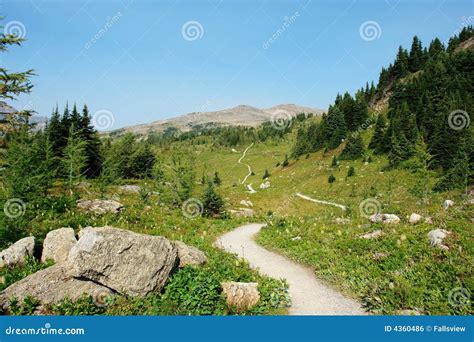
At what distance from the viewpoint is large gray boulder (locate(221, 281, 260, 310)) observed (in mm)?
11347

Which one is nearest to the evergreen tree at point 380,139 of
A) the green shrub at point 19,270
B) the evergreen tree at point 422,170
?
the evergreen tree at point 422,170

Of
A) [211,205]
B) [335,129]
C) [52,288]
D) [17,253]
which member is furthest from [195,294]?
[335,129]

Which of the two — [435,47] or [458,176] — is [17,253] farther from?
[435,47]

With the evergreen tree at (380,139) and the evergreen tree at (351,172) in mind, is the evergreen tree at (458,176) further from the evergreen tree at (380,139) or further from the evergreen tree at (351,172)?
the evergreen tree at (380,139)

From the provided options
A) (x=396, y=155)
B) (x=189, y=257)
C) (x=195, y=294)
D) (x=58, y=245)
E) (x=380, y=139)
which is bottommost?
(x=195, y=294)

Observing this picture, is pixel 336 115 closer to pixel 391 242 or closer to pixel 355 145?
pixel 355 145

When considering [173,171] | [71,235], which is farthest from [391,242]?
[173,171]

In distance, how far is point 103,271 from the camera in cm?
1118

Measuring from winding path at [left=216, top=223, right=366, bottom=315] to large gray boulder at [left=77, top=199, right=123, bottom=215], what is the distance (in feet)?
28.8

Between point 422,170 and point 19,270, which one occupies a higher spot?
point 422,170

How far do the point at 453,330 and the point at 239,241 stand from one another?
1463cm

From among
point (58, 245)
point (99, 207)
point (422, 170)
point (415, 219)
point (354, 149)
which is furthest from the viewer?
point (354, 149)

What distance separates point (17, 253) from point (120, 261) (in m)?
6.15

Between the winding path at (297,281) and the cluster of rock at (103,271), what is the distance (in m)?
5.28
